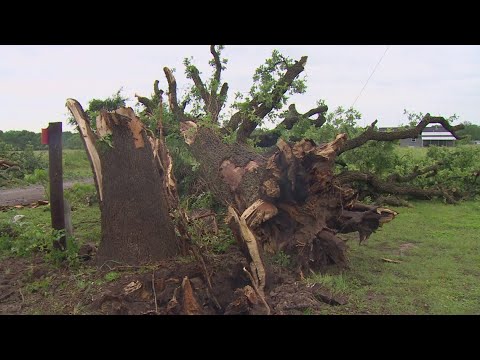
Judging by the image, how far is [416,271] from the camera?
216 inches

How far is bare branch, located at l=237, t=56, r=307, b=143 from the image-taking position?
361 inches

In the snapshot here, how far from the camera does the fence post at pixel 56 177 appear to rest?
18.1 ft

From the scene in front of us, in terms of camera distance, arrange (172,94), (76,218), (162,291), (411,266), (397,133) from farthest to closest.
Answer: (397,133)
(172,94)
(76,218)
(411,266)
(162,291)

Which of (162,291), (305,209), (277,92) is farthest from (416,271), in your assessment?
(277,92)

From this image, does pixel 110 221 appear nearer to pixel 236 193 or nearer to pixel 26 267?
pixel 26 267

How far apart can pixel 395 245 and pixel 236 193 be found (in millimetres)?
2555

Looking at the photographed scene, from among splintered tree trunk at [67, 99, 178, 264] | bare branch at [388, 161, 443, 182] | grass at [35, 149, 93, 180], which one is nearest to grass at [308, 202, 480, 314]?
splintered tree trunk at [67, 99, 178, 264]

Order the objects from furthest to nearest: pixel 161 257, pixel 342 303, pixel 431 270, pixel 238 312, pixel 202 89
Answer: pixel 202 89
pixel 431 270
pixel 161 257
pixel 342 303
pixel 238 312

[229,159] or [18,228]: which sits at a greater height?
[229,159]

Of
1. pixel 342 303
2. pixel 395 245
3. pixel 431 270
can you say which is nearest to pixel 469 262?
pixel 431 270

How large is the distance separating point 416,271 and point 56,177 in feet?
14.8

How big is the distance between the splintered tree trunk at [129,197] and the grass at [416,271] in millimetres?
1840

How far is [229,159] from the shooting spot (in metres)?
6.77

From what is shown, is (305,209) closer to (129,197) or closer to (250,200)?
(250,200)
